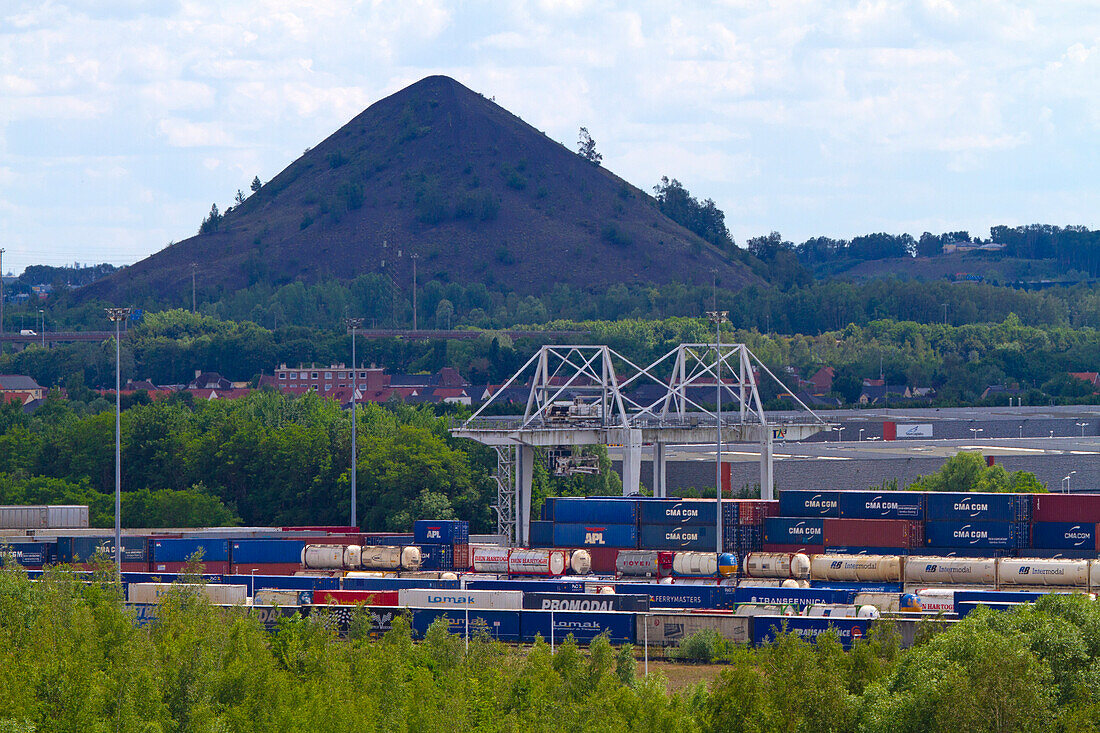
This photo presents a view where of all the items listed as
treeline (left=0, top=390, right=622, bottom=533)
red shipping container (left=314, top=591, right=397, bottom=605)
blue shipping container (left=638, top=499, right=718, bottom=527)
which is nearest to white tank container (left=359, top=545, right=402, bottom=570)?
red shipping container (left=314, top=591, right=397, bottom=605)

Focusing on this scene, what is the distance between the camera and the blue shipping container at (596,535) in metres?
82.8

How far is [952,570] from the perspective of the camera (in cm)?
7338

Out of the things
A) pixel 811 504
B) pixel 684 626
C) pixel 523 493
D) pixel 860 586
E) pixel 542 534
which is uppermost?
pixel 811 504

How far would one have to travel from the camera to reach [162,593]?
68438 mm

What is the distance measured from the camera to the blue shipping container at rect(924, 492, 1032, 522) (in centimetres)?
7706

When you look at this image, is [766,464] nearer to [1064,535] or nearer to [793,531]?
[793,531]

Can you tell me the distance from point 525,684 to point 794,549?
1212 inches

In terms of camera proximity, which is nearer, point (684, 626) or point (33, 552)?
point (684, 626)

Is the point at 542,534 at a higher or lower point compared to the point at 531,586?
higher

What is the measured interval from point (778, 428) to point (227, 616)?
1780 inches

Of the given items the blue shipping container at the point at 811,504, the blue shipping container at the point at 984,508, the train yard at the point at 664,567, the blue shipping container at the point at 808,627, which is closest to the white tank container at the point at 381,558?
the train yard at the point at 664,567

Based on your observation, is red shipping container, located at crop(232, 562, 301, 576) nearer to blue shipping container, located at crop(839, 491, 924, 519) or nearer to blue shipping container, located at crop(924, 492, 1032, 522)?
blue shipping container, located at crop(839, 491, 924, 519)

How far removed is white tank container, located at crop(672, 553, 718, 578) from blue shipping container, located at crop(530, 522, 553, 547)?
7.89 meters

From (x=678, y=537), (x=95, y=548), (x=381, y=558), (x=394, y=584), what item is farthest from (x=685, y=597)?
(x=95, y=548)
